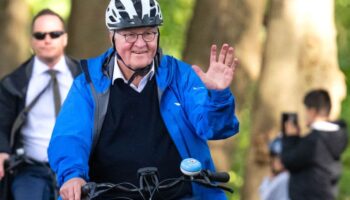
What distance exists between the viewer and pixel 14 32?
1859cm

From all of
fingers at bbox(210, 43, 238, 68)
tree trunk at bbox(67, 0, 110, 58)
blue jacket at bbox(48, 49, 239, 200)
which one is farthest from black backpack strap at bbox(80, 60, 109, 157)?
tree trunk at bbox(67, 0, 110, 58)

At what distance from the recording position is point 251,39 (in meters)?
19.3

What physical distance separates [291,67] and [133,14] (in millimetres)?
10618

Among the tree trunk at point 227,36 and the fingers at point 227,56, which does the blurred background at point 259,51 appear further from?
the fingers at point 227,56

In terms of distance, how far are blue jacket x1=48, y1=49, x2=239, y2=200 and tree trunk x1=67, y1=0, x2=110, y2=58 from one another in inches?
326

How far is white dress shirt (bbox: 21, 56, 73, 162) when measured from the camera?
430 inches

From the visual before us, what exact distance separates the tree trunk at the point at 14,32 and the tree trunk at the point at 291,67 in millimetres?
3208

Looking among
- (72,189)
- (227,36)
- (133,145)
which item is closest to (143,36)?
(133,145)

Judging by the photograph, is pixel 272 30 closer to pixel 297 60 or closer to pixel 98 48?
pixel 297 60

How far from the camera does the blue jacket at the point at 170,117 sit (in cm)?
789

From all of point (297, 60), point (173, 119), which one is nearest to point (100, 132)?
point (173, 119)

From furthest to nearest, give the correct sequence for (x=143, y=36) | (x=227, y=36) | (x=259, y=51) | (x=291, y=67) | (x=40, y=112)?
(x=259, y=51)
(x=227, y=36)
(x=291, y=67)
(x=40, y=112)
(x=143, y=36)

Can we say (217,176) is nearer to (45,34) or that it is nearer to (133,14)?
(133,14)

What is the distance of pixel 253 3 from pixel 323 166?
20.6 ft
